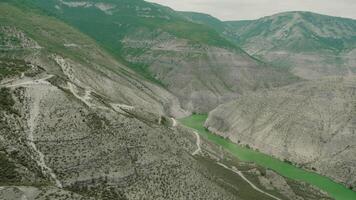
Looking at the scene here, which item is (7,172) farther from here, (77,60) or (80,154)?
(77,60)

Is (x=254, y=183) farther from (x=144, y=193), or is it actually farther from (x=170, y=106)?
(x=170, y=106)

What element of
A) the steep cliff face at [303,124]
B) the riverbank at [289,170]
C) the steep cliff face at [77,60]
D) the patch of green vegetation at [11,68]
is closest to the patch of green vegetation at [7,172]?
the patch of green vegetation at [11,68]

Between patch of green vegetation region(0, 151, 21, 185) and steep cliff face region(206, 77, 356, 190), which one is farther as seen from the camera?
steep cliff face region(206, 77, 356, 190)

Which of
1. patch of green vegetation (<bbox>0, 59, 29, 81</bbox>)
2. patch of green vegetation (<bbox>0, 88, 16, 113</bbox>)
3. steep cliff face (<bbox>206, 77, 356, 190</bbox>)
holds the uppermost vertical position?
patch of green vegetation (<bbox>0, 59, 29, 81</bbox>)

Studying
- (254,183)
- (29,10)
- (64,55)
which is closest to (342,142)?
(254,183)

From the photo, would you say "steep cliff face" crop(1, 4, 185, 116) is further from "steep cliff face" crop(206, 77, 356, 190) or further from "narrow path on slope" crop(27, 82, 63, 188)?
"narrow path on slope" crop(27, 82, 63, 188)

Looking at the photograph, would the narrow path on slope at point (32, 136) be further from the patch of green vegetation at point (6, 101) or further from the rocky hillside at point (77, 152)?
the patch of green vegetation at point (6, 101)

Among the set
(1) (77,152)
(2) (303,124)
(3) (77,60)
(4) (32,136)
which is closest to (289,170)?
(2) (303,124)

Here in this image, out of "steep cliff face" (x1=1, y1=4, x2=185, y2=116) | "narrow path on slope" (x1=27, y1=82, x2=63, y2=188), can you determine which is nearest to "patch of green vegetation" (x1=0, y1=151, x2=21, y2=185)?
"narrow path on slope" (x1=27, y1=82, x2=63, y2=188)

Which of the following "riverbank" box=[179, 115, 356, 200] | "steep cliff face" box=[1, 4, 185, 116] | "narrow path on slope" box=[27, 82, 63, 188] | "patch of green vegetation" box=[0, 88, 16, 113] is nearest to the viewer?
"narrow path on slope" box=[27, 82, 63, 188]

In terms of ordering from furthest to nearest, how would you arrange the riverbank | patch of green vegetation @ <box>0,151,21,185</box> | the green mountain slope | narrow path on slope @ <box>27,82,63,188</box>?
the riverbank
narrow path on slope @ <box>27,82,63,188</box>
the green mountain slope
patch of green vegetation @ <box>0,151,21,185</box>
